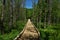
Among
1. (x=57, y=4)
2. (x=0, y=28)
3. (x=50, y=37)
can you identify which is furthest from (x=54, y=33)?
(x=57, y=4)

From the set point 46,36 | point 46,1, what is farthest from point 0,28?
point 46,1

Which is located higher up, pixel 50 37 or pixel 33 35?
pixel 33 35

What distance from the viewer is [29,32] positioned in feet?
19.1

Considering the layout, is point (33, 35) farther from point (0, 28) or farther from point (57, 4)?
point (57, 4)

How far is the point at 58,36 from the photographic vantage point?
35.3ft

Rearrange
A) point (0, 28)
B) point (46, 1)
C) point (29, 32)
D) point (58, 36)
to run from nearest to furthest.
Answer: point (29, 32) → point (58, 36) → point (0, 28) → point (46, 1)

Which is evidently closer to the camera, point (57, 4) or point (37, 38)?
point (37, 38)

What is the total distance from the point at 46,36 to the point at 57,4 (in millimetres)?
30254

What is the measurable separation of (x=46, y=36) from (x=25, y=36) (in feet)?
18.5

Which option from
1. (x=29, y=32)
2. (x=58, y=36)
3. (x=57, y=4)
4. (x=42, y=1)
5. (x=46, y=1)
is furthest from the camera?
(x=57, y=4)

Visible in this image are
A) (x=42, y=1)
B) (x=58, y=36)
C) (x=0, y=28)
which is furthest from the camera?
(x=42, y=1)

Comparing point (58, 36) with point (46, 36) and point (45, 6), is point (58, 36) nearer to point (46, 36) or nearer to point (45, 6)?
point (46, 36)

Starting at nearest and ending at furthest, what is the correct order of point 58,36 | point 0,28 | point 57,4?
point 58,36 → point 0,28 → point 57,4

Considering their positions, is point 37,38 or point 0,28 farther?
point 0,28
